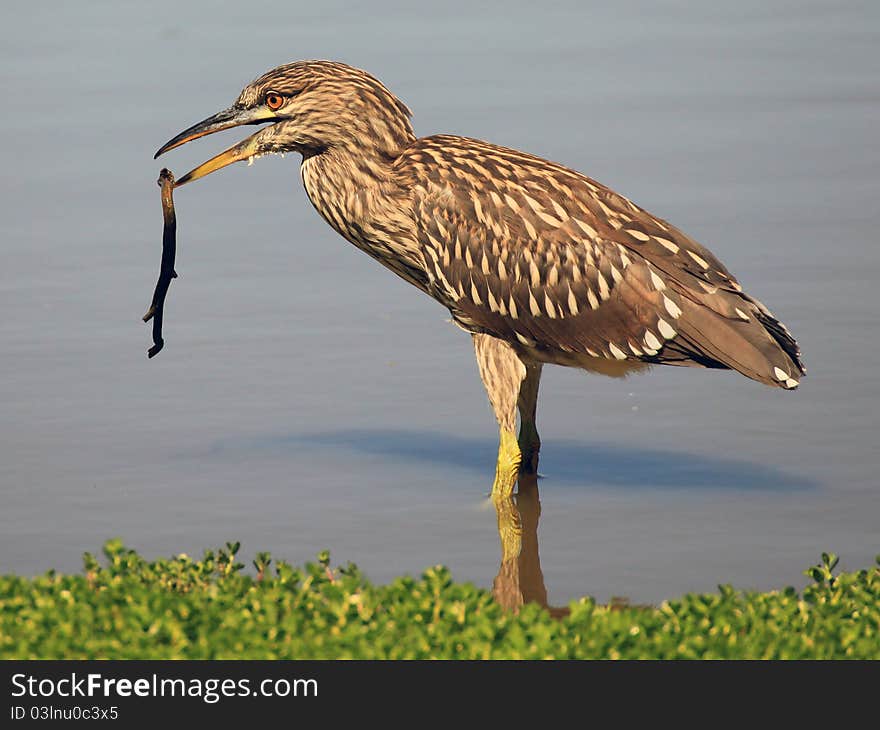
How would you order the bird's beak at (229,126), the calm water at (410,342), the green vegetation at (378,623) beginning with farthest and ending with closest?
1. the bird's beak at (229,126)
2. the calm water at (410,342)
3. the green vegetation at (378,623)

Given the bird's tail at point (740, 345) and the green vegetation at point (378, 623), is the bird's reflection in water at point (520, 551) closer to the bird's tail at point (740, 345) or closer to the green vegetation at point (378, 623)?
the bird's tail at point (740, 345)

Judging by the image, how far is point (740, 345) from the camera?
30.5ft

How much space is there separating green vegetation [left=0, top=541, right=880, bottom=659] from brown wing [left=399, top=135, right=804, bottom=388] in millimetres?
2472

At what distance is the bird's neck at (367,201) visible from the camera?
32.1ft

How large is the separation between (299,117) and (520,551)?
2562mm

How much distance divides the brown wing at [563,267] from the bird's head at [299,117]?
32 centimetres

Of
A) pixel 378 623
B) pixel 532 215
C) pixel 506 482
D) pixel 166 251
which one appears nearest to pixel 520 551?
pixel 506 482

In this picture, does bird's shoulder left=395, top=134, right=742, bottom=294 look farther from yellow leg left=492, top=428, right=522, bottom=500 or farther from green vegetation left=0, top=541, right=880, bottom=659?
green vegetation left=0, top=541, right=880, bottom=659

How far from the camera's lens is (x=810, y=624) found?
22.3ft

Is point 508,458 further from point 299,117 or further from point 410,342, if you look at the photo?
point 410,342

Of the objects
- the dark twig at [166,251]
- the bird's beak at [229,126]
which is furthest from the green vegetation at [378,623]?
the bird's beak at [229,126]

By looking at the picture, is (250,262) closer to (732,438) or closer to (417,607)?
(732,438)

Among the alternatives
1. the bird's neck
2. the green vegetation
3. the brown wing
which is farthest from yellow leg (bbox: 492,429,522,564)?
the green vegetation

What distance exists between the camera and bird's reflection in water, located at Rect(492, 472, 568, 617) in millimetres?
8766
